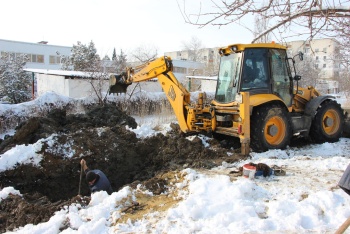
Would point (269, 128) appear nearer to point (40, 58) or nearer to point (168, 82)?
point (168, 82)

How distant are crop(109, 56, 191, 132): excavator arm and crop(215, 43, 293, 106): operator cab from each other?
3.09 feet

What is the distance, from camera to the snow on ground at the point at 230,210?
3.82m

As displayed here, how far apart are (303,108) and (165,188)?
215 inches

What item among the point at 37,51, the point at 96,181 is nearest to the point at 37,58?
the point at 37,51

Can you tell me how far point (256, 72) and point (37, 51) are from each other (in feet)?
135

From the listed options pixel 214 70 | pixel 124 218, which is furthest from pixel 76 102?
pixel 214 70

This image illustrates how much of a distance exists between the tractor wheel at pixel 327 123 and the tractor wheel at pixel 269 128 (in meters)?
1.24

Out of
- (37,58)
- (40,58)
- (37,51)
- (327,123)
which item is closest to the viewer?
(327,123)

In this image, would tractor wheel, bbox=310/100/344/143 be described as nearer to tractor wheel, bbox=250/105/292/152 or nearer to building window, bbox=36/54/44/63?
tractor wheel, bbox=250/105/292/152

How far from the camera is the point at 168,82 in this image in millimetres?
8734

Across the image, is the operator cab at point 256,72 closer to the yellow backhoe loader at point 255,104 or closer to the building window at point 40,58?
the yellow backhoe loader at point 255,104

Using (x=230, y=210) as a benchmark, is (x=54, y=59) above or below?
above

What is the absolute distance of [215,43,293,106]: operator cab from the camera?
767 centimetres

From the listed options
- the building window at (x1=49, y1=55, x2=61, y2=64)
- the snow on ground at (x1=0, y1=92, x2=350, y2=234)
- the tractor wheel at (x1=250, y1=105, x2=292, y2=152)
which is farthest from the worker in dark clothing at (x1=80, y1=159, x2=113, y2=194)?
the building window at (x1=49, y1=55, x2=61, y2=64)
